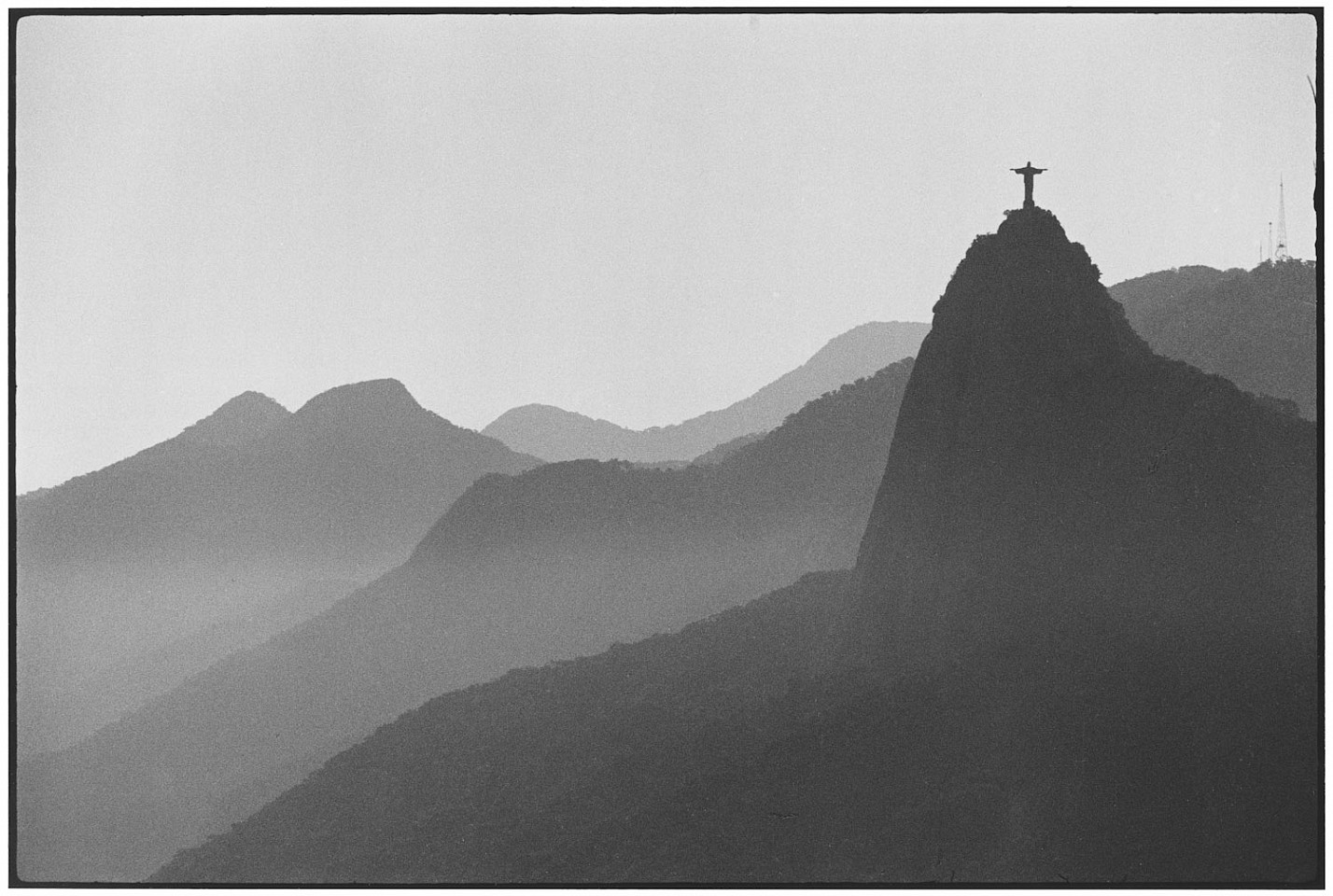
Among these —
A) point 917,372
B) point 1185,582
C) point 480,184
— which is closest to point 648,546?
point 917,372

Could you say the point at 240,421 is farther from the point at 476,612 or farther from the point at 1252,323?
the point at 1252,323

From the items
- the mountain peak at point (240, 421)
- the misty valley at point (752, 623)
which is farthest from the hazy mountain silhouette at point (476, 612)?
the mountain peak at point (240, 421)

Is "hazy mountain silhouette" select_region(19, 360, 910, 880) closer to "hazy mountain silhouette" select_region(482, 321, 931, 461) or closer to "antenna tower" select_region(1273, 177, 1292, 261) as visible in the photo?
"hazy mountain silhouette" select_region(482, 321, 931, 461)

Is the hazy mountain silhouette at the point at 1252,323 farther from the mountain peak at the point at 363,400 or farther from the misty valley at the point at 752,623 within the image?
the mountain peak at the point at 363,400

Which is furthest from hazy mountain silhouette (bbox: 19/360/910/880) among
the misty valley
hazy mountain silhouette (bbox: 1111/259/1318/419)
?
hazy mountain silhouette (bbox: 1111/259/1318/419)

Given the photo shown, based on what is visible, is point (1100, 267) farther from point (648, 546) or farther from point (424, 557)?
point (424, 557)
